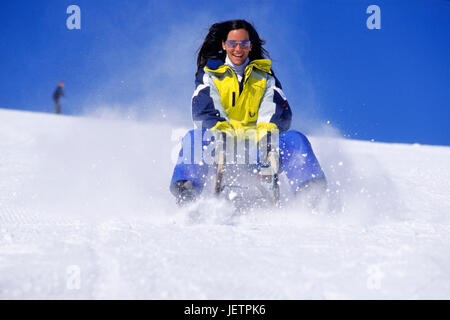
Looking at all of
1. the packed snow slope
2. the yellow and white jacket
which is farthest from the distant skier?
the yellow and white jacket

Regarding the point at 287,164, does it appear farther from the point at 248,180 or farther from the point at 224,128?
the point at 224,128

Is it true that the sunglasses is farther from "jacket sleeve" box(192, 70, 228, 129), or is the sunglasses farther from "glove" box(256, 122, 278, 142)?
"glove" box(256, 122, 278, 142)

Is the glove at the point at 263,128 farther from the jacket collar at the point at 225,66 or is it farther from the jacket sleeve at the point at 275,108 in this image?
the jacket collar at the point at 225,66

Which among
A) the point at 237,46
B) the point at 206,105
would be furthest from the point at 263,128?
the point at 237,46

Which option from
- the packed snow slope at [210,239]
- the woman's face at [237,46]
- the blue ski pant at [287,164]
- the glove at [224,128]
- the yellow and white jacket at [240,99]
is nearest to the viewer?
the packed snow slope at [210,239]

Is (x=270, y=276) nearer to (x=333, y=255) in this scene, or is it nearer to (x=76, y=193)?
(x=333, y=255)

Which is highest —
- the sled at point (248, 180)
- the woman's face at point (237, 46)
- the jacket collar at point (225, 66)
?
the woman's face at point (237, 46)

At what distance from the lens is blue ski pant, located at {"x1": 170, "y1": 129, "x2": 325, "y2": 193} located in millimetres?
2088

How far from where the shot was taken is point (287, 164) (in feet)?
7.33

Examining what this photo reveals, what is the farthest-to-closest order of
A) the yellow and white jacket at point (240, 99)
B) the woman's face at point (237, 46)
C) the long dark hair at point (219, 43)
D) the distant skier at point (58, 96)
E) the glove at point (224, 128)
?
the distant skier at point (58, 96) → the long dark hair at point (219, 43) → the woman's face at point (237, 46) → the yellow and white jacket at point (240, 99) → the glove at point (224, 128)

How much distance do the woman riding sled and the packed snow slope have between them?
0.55 feet

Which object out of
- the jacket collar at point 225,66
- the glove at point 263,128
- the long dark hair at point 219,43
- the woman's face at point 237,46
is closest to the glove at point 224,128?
the glove at point 263,128

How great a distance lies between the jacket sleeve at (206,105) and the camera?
89.7 inches

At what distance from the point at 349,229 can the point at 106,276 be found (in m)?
1.01
